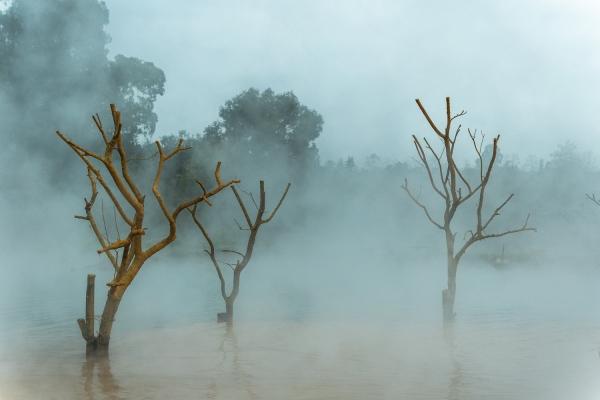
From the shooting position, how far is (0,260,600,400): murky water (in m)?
6.56

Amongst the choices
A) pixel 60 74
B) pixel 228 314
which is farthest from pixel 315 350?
pixel 60 74

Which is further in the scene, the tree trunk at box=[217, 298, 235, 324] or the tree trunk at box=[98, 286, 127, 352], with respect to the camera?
the tree trunk at box=[217, 298, 235, 324]

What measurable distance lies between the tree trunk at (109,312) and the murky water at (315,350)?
21 centimetres

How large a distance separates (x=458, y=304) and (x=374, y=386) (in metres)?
6.08

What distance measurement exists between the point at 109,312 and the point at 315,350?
7.45 ft

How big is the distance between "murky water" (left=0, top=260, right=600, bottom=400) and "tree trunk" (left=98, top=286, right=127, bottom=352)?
0.21m

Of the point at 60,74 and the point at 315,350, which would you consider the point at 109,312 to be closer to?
the point at 315,350

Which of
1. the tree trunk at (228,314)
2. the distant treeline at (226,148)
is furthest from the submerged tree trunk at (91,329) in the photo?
the distant treeline at (226,148)

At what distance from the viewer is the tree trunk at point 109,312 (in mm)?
7078

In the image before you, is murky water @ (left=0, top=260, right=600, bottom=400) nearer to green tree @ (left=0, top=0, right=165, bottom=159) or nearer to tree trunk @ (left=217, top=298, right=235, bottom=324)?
tree trunk @ (left=217, top=298, right=235, bottom=324)

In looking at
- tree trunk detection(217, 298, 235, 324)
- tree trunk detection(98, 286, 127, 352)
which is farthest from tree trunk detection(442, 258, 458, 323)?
tree trunk detection(98, 286, 127, 352)

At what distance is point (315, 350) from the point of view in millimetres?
8289

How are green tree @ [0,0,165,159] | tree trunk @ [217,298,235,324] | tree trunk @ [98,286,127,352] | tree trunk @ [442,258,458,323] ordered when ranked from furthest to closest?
green tree @ [0,0,165,159] → tree trunk @ [217,298,235,324] → tree trunk @ [442,258,458,323] → tree trunk @ [98,286,127,352]

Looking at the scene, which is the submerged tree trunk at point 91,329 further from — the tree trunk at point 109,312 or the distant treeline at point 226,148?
the distant treeline at point 226,148
